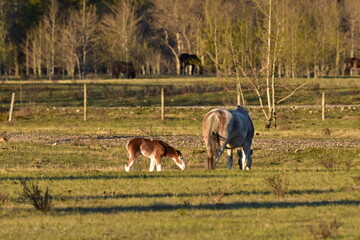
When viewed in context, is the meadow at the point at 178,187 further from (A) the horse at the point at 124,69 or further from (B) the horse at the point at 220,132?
(A) the horse at the point at 124,69

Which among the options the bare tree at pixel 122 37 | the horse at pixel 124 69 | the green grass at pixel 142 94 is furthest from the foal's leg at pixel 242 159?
the bare tree at pixel 122 37

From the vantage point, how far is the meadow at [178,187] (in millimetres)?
11984

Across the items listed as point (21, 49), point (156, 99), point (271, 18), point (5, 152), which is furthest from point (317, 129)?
point (21, 49)

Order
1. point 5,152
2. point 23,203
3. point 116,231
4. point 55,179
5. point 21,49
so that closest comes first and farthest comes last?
point 116,231 < point 23,203 < point 55,179 < point 5,152 < point 21,49

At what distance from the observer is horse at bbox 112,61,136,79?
276 ft

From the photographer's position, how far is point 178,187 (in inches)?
655

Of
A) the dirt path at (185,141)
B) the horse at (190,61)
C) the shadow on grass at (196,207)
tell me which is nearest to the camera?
the shadow on grass at (196,207)

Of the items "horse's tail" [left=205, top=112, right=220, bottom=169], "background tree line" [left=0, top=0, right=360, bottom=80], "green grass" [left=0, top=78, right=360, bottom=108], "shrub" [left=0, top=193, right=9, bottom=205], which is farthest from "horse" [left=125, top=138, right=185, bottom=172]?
"background tree line" [left=0, top=0, right=360, bottom=80]

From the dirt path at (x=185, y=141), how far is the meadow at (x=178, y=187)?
0.04 meters

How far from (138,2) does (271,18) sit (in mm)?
85025

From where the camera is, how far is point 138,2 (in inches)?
4838

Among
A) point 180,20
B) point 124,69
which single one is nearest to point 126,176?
point 124,69

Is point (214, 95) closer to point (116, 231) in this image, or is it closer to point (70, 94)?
point (70, 94)

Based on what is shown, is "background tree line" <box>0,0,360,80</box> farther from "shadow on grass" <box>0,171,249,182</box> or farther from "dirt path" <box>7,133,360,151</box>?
"shadow on grass" <box>0,171,249,182</box>
